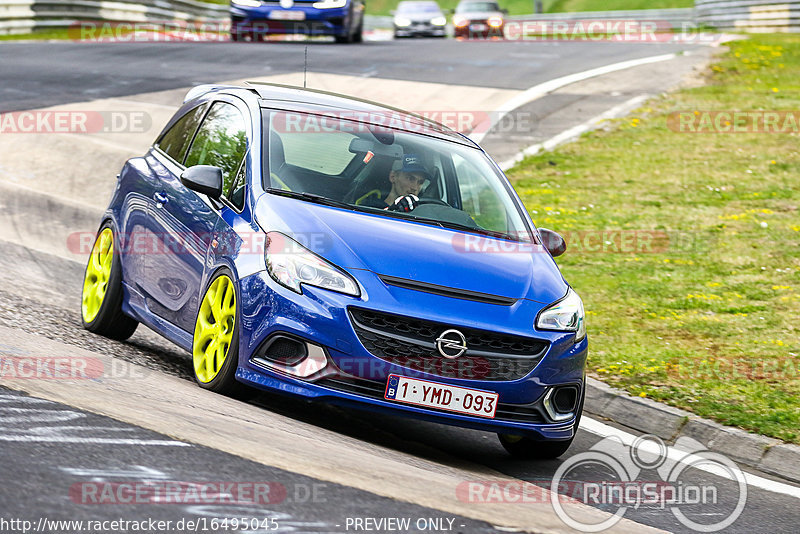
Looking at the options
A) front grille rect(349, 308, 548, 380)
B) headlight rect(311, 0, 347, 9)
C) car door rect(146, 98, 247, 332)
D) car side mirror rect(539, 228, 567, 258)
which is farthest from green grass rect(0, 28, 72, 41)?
front grille rect(349, 308, 548, 380)

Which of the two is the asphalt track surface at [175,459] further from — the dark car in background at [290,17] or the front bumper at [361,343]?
the dark car in background at [290,17]

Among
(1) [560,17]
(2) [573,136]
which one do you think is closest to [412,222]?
(2) [573,136]

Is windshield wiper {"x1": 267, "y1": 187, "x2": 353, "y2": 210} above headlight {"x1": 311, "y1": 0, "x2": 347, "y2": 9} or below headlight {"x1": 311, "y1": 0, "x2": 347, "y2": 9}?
below

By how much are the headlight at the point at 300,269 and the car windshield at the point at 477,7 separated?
37.5m

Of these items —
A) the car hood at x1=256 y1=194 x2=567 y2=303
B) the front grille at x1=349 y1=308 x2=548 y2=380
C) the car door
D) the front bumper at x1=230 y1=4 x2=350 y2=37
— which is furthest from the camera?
the front bumper at x1=230 y1=4 x2=350 y2=37

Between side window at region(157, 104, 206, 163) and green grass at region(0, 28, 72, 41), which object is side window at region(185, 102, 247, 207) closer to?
side window at region(157, 104, 206, 163)

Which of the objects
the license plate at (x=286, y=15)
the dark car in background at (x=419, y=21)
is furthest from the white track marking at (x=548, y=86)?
the dark car in background at (x=419, y=21)

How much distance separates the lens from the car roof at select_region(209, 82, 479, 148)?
6977 millimetres

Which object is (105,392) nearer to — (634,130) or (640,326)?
(640,326)

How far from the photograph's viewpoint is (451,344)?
5.34 meters

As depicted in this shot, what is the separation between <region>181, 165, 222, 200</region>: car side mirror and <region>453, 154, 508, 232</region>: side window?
1.51 metres

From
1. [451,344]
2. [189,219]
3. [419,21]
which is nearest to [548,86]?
[189,219]

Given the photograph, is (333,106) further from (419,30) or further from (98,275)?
(419,30)

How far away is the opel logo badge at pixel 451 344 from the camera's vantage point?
210 inches
